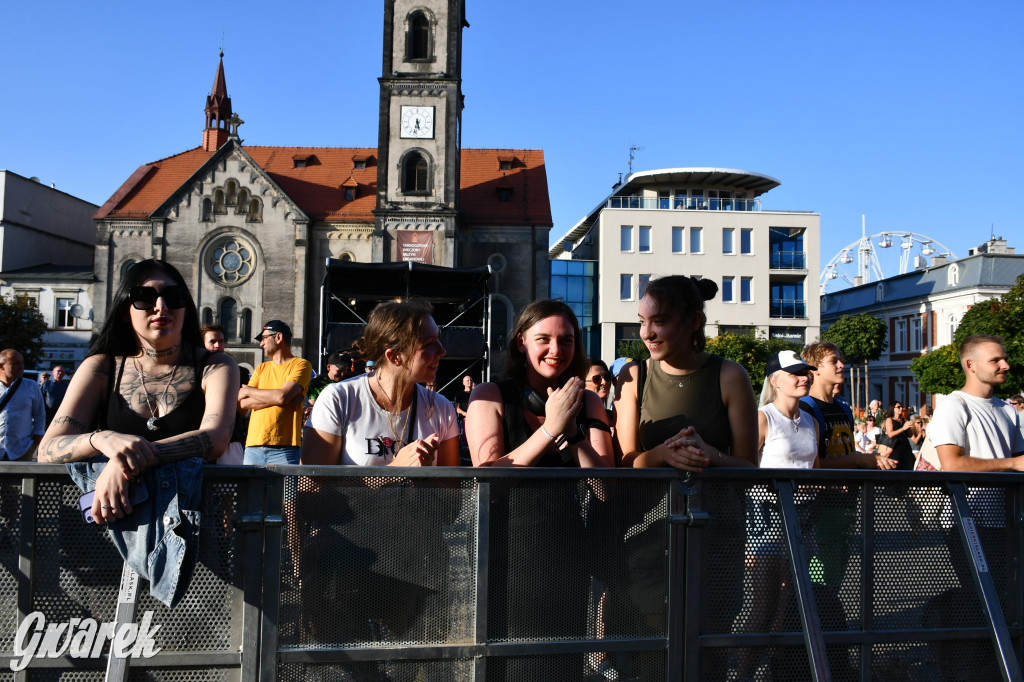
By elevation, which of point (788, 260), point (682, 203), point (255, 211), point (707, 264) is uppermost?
point (682, 203)

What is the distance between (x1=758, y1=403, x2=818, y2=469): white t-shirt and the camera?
5.05 metres

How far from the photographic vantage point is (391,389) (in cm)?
347

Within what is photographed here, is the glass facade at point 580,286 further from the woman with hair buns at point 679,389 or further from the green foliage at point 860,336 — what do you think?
the woman with hair buns at point 679,389

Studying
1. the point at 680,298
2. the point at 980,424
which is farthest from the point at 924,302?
the point at 680,298

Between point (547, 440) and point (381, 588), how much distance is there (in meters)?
0.80

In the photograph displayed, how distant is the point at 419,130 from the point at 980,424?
36623 millimetres

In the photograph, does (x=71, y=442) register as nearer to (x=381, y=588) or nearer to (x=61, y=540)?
(x=61, y=540)

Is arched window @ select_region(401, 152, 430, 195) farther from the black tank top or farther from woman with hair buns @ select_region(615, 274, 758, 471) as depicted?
the black tank top

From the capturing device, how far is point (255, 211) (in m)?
40.6

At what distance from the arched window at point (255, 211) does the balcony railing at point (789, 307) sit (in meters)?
30.8

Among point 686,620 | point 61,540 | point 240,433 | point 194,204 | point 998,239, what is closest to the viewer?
point 61,540

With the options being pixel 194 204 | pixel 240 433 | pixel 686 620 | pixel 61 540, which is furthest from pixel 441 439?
pixel 194 204

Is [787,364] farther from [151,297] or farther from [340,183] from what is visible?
[340,183]

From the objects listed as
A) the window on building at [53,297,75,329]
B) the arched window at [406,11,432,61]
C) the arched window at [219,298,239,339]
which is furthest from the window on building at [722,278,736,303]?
the window on building at [53,297,75,329]
